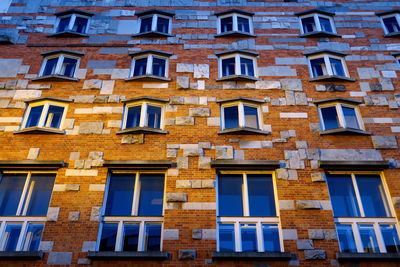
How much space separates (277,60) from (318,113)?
3.02 m

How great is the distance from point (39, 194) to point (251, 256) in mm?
6650

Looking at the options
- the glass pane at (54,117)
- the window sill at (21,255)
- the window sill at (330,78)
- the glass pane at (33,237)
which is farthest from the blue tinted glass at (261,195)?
the glass pane at (54,117)

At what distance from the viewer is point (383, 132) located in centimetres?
1209

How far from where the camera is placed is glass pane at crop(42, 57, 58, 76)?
46.6 ft

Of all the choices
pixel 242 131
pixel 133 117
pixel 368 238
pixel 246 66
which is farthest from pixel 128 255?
pixel 246 66

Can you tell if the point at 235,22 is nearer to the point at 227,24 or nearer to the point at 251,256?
the point at 227,24

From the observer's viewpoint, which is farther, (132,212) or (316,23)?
(316,23)

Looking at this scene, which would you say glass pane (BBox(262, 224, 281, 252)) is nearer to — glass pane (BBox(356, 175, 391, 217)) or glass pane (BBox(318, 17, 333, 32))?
glass pane (BBox(356, 175, 391, 217))

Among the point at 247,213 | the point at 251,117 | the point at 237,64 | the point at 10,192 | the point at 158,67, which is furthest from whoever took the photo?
the point at 158,67

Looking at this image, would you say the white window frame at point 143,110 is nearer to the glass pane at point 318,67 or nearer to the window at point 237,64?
the window at point 237,64

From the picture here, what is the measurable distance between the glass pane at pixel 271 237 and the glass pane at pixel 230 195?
0.86 metres

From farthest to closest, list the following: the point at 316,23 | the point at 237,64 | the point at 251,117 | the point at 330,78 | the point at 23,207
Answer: the point at 316,23, the point at 237,64, the point at 330,78, the point at 251,117, the point at 23,207

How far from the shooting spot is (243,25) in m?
16.1

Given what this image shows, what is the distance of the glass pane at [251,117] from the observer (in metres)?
12.4
